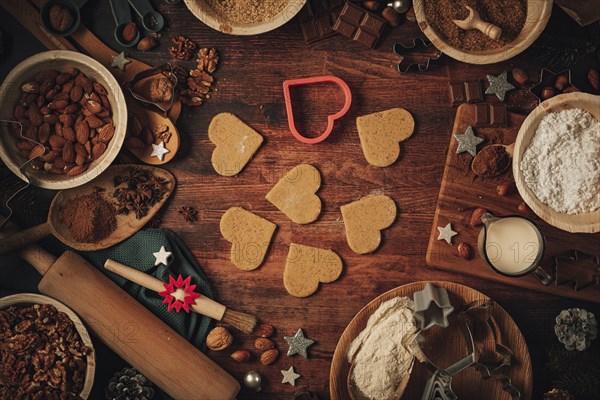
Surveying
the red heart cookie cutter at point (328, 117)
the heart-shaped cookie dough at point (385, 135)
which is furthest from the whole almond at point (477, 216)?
the red heart cookie cutter at point (328, 117)

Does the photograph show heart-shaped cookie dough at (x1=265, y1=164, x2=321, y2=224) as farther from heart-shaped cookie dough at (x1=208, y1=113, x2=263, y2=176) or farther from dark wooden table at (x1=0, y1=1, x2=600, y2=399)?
Answer: heart-shaped cookie dough at (x1=208, y1=113, x2=263, y2=176)

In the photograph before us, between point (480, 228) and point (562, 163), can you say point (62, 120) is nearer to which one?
point (480, 228)

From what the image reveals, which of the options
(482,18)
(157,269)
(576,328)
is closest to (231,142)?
(157,269)

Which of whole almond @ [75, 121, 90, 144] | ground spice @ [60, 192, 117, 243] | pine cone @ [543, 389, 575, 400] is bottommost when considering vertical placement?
pine cone @ [543, 389, 575, 400]

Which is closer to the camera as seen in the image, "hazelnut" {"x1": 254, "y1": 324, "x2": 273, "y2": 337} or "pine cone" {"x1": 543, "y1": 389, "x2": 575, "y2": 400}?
"pine cone" {"x1": 543, "y1": 389, "x2": 575, "y2": 400}

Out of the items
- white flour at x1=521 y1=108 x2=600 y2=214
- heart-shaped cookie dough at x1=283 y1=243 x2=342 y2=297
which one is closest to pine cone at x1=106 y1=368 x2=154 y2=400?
heart-shaped cookie dough at x1=283 y1=243 x2=342 y2=297

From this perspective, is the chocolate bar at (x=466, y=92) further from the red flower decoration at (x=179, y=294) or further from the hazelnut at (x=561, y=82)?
the red flower decoration at (x=179, y=294)

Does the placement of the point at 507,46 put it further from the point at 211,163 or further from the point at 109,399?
the point at 109,399
